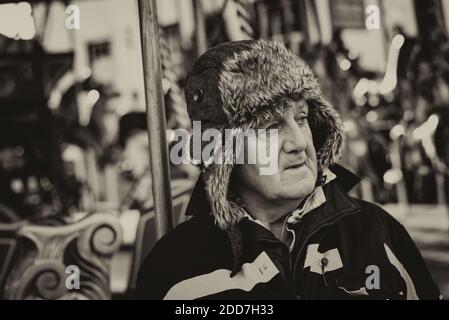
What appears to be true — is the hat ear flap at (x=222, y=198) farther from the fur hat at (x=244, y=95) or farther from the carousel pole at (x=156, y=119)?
the carousel pole at (x=156, y=119)

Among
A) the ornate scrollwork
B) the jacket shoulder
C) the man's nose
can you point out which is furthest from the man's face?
the ornate scrollwork

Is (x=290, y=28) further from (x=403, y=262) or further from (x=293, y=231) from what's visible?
(x=403, y=262)

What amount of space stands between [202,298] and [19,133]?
989 mm

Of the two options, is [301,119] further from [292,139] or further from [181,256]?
[181,256]

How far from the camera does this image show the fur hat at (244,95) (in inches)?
67.7

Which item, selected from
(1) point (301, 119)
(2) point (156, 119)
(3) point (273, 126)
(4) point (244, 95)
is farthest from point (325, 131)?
(2) point (156, 119)

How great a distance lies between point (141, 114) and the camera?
1.94m

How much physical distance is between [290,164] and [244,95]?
0.29 metres

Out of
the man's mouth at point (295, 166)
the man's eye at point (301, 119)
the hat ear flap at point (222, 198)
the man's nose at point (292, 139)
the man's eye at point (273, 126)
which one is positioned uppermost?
the man's eye at point (301, 119)

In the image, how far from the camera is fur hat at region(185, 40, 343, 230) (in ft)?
5.65

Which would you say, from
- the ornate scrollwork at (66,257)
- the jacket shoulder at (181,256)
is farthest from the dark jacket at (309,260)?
the ornate scrollwork at (66,257)

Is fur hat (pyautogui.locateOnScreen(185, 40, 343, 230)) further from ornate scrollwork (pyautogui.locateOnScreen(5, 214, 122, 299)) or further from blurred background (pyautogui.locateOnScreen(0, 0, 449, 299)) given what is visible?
ornate scrollwork (pyautogui.locateOnScreen(5, 214, 122, 299))

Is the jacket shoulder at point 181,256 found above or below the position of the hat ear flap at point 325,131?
below
